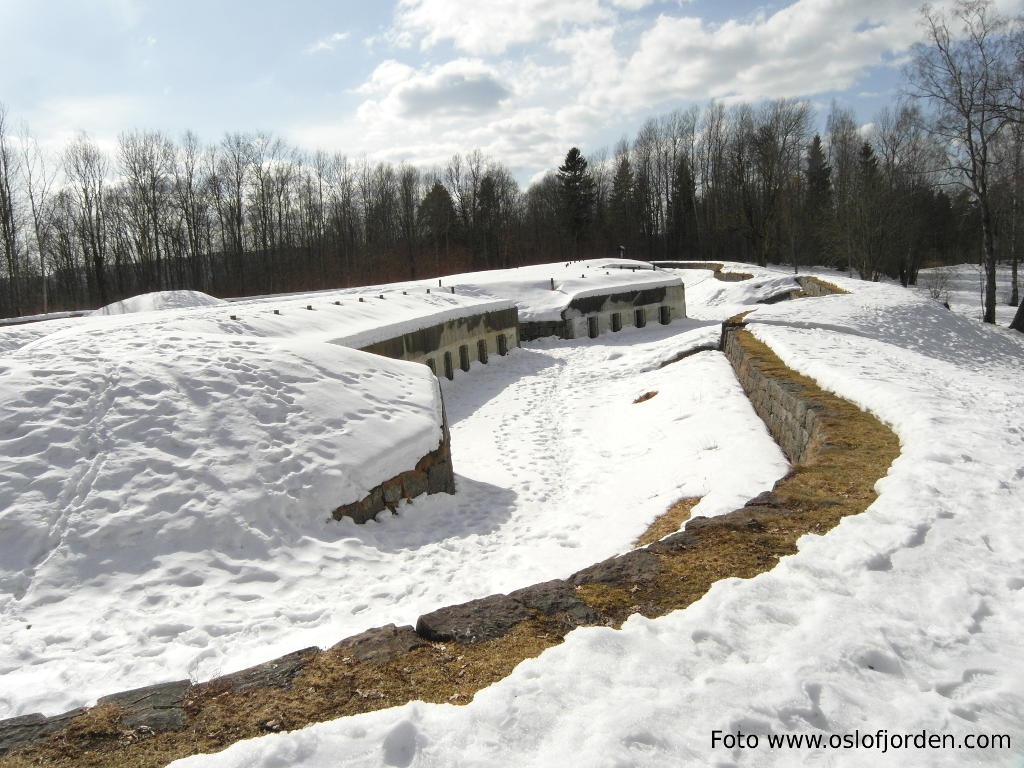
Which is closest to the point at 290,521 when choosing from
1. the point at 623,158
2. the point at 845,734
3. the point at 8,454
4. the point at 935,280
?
the point at 8,454

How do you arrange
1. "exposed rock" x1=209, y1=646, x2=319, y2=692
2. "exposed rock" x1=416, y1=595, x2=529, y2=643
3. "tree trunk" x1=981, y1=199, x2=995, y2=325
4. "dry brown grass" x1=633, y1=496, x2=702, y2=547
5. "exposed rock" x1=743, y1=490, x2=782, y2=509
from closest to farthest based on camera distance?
"exposed rock" x1=209, y1=646, x2=319, y2=692, "exposed rock" x1=416, y1=595, x2=529, y2=643, "exposed rock" x1=743, y1=490, x2=782, y2=509, "dry brown grass" x1=633, y1=496, x2=702, y2=547, "tree trunk" x1=981, y1=199, x2=995, y2=325

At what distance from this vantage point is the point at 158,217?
128 ft

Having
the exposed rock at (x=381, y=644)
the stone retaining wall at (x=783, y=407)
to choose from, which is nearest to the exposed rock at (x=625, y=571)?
the exposed rock at (x=381, y=644)

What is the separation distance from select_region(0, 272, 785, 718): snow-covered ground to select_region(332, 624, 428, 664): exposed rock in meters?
0.73

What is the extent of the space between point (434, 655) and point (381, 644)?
36 cm

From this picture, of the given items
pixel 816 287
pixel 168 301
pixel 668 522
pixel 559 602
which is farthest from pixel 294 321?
pixel 816 287

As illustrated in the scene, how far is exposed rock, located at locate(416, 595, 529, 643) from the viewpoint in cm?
346

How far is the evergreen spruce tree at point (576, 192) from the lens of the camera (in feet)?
171

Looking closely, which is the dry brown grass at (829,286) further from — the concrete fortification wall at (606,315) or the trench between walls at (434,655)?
the trench between walls at (434,655)

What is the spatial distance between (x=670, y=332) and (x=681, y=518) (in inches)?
576

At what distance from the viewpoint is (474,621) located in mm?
3602

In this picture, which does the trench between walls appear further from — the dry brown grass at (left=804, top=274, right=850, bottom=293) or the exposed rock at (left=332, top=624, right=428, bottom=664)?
the dry brown grass at (left=804, top=274, right=850, bottom=293)

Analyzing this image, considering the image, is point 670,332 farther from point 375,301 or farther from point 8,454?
point 8,454

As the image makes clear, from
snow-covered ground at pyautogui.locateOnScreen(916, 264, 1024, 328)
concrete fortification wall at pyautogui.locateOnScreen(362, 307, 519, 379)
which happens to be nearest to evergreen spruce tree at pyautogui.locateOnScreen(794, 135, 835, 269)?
snow-covered ground at pyautogui.locateOnScreen(916, 264, 1024, 328)
